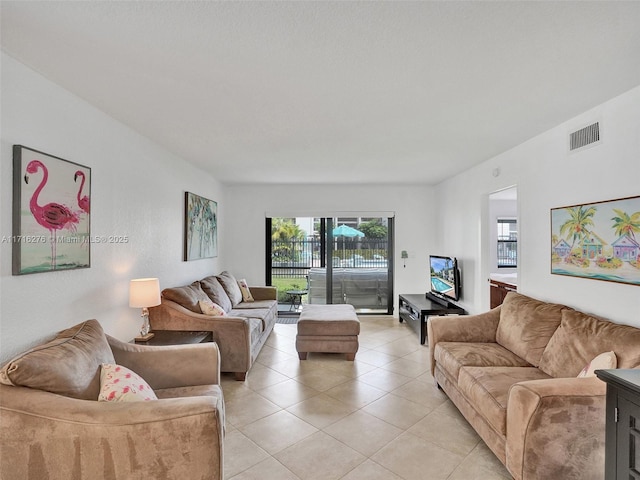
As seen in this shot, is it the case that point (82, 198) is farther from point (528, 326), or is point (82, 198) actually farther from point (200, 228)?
point (528, 326)

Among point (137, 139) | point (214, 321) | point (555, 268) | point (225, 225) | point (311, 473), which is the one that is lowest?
point (311, 473)

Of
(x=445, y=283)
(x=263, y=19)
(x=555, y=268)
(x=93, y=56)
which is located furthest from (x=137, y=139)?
(x=445, y=283)

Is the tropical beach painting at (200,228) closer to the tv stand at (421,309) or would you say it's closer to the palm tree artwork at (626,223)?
the tv stand at (421,309)

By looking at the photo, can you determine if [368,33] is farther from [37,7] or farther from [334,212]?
[334,212]

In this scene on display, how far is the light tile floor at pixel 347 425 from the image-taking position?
2.10 m

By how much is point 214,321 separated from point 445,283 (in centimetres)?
335

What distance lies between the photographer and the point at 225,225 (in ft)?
20.1

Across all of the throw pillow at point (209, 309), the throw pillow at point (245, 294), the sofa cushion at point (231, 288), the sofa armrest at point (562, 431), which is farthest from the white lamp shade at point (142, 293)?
the sofa armrest at point (562, 431)

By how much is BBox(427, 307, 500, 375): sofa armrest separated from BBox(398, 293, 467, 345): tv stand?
1.31 m

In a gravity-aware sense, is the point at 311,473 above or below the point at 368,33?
below

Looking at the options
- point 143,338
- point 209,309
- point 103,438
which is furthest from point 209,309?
point 103,438

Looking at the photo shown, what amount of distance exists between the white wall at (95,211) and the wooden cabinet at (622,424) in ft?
10.0

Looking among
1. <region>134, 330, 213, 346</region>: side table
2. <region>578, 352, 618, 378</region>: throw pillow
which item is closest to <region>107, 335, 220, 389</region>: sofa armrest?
<region>134, 330, 213, 346</region>: side table

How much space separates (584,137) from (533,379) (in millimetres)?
1890
